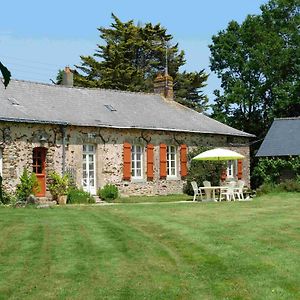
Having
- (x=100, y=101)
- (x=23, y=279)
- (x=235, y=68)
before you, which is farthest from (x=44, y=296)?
(x=235, y=68)

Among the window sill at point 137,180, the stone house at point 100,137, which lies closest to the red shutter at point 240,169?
the stone house at point 100,137

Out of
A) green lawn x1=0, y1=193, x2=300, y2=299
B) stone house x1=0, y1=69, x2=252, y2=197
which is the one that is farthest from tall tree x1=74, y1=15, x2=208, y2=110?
green lawn x1=0, y1=193, x2=300, y2=299

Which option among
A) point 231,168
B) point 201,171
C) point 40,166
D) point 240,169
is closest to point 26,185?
point 40,166

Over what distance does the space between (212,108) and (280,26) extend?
6196 millimetres

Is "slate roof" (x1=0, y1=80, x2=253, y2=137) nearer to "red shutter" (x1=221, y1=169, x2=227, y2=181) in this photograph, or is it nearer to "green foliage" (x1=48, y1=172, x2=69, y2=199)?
"red shutter" (x1=221, y1=169, x2=227, y2=181)

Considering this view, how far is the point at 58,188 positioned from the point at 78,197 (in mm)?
793

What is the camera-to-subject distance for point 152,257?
9.45 metres

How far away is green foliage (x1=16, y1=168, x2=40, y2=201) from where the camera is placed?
21.6 meters

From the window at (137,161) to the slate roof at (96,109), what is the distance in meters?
1.08

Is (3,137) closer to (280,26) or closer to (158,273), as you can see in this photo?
(158,273)

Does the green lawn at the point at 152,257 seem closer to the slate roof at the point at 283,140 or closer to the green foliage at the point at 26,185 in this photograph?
the green foliage at the point at 26,185

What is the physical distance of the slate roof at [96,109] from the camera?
75.9 ft

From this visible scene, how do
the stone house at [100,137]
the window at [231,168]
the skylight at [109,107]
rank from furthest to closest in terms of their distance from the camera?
the window at [231,168]
the skylight at [109,107]
the stone house at [100,137]

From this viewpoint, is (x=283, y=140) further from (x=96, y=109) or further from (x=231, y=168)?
(x=96, y=109)
